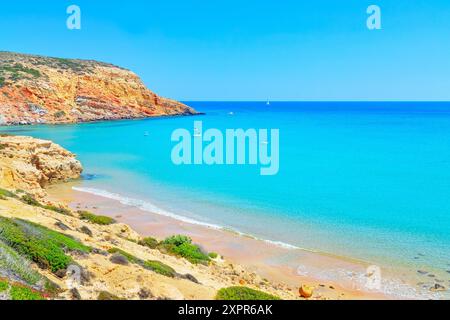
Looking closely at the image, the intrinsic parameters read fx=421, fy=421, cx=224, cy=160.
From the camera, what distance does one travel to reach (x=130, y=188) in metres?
30.6

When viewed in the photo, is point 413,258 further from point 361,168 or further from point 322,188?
point 361,168

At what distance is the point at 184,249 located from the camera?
641 inches

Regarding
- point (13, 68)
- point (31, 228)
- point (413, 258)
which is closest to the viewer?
point (31, 228)

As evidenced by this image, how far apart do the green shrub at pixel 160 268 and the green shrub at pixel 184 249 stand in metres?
2.75

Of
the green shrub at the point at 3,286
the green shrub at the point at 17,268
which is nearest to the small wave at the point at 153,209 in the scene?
the green shrub at the point at 17,268

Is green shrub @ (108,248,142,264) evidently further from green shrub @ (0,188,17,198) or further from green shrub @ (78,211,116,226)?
green shrub @ (0,188,17,198)

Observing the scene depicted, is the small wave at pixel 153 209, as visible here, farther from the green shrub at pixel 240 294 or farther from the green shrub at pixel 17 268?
the green shrub at pixel 17 268

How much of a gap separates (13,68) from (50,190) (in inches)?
2906

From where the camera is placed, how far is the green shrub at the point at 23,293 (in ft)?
24.2

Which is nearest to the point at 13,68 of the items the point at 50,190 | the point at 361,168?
the point at 50,190

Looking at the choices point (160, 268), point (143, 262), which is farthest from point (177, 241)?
point (160, 268)

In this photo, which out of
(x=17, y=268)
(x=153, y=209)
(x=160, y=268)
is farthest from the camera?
(x=153, y=209)

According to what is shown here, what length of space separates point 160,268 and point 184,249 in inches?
170

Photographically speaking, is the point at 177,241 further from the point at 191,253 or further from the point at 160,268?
the point at 160,268
